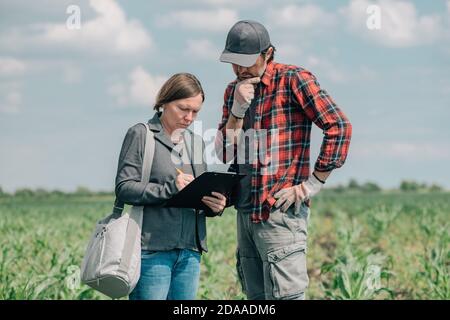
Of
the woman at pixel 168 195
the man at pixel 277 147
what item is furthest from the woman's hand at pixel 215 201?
the man at pixel 277 147

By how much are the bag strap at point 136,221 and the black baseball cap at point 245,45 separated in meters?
0.53

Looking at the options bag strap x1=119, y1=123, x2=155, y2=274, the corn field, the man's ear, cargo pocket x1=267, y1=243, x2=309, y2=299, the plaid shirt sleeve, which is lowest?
the corn field

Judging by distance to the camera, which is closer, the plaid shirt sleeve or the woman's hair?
the woman's hair

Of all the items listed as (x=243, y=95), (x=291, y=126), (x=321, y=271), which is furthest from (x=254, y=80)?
(x=321, y=271)

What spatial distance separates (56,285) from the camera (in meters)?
6.68

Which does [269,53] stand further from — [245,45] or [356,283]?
[356,283]

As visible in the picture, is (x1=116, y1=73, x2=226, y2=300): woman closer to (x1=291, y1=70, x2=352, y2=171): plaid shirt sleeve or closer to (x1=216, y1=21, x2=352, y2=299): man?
(x1=216, y1=21, x2=352, y2=299): man

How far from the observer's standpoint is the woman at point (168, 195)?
12.0 ft

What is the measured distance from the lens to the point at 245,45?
3.79m

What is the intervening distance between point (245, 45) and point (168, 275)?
114 centimetres

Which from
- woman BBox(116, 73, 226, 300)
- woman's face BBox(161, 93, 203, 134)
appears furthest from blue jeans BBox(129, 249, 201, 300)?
woman's face BBox(161, 93, 203, 134)

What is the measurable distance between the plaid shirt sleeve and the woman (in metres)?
0.51

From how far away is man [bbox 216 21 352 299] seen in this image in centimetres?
383
